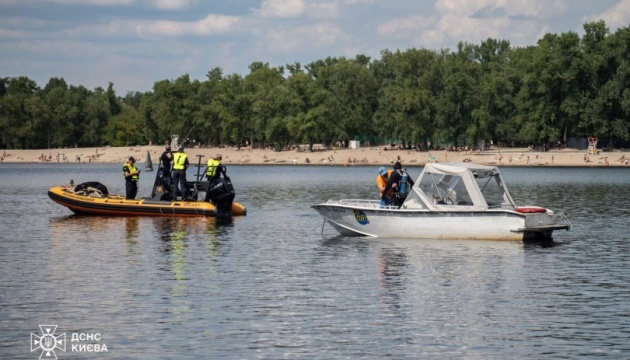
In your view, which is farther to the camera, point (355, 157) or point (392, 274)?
point (355, 157)

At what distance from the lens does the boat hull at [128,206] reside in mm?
43938

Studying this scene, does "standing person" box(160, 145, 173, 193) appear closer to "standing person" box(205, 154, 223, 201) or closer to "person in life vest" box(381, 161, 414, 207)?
"standing person" box(205, 154, 223, 201)

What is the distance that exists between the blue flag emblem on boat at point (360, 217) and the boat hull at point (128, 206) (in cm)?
858

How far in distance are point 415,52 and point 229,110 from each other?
36.4 metres

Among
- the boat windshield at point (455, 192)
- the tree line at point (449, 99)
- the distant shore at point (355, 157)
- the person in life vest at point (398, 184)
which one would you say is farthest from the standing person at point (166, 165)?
the tree line at point (449, 99)

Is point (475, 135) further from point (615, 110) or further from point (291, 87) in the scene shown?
point (291, 87)

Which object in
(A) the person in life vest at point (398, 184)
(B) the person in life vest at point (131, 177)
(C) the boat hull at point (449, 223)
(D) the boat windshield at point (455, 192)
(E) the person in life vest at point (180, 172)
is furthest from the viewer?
(B) the person in life vest at point (131, 177)

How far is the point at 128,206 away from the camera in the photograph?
45250 mm

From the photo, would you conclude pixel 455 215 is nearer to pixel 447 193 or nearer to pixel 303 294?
pixel 447 193

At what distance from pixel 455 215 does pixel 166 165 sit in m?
14.6

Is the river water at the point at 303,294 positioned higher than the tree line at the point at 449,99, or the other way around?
the tree line at the point at 449,99

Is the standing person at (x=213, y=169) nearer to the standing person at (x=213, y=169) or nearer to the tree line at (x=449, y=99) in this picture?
the standing person at (x=213, y=169)

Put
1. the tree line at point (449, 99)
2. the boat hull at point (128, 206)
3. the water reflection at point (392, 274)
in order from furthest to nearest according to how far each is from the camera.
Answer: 1. the tree line at point (449, 99)
2. the boat hull at point (128, 206)
3. the water reflection at point (392, 274)

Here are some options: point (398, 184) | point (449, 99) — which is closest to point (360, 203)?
point (398, 184)
